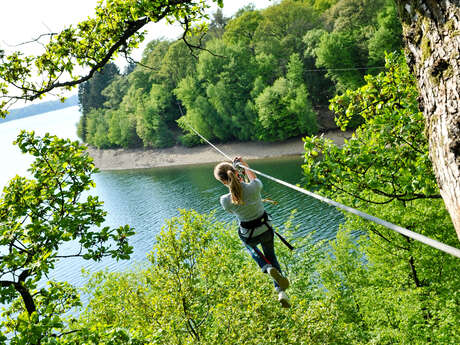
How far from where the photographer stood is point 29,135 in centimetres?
630

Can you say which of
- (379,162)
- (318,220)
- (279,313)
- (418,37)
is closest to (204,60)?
(318,220)

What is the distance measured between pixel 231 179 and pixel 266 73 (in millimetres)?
56787

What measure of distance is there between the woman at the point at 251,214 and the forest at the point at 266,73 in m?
35.8

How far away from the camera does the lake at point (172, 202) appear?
29.7m

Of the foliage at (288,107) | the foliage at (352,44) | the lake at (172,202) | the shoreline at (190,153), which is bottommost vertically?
the lake at (172,202)

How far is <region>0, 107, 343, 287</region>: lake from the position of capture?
29688 mm

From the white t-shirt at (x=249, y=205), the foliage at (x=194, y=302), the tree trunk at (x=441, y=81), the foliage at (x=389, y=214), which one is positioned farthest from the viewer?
the foliage at (x=194, y=302)

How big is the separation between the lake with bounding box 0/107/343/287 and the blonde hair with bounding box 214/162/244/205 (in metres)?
16.0

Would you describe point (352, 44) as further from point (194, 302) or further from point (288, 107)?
point (194, 302)

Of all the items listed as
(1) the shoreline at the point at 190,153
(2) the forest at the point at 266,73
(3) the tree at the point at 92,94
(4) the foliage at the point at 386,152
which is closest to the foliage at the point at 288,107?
(2) the forest at the point at 266,73

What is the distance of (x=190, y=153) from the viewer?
2692 inches

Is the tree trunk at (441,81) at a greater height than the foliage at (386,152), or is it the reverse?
the tree trunk at (441,81)

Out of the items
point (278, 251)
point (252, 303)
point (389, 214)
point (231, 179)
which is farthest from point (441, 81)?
point (278, 251)

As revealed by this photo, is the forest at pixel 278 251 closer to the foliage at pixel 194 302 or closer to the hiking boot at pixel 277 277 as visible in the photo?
the foliage at pixel 194 302
